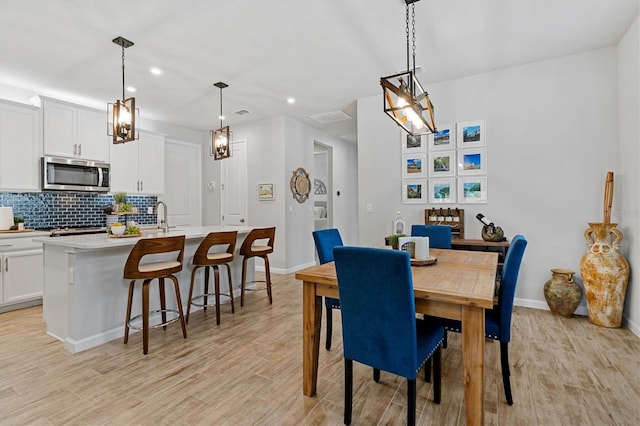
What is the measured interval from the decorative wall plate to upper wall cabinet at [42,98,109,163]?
297 cm

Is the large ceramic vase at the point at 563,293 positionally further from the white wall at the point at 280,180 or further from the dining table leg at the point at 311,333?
the white wall at the point at 280,180

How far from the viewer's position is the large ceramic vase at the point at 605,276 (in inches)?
120

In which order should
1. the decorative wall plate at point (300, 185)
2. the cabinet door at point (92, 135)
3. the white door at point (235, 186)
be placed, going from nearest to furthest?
the cabinet door at point (92, 135), the decorative wall plate at point (300, 185), the white door at point (235, 186)

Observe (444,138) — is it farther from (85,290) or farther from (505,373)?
(85,290)

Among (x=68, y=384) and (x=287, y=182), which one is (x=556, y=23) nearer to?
(x=287, y=182)

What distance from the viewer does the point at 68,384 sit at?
7.12 ft

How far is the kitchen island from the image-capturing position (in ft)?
8.61

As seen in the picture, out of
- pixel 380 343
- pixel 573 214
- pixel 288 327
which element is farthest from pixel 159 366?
pixel 573 214

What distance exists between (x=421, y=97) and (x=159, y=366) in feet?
9.16

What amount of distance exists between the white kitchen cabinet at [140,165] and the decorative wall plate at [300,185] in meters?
2.35

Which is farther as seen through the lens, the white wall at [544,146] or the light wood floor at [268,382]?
the white wall at [544,146]

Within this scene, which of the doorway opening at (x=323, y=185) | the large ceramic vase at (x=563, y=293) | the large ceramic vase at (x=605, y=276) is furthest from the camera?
the doorway opening at (x=323, y=185)

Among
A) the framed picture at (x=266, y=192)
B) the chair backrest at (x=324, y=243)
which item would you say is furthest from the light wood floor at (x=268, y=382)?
the framed picture at (x=266, y=192)

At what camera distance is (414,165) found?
4398 millimetres
